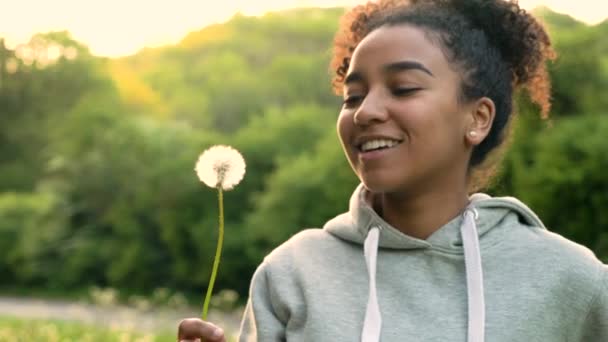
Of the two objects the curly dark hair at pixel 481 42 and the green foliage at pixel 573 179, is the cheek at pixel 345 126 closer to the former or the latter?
the curly dark hair at pixel 481 42

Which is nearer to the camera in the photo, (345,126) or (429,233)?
(345,126)

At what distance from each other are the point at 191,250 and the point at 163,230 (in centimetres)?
80

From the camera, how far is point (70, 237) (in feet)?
68.1

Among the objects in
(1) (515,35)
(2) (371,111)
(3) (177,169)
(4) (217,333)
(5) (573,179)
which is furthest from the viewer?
(3) (177,169)

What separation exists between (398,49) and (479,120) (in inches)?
9.4

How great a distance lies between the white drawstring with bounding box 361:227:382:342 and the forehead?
35cm

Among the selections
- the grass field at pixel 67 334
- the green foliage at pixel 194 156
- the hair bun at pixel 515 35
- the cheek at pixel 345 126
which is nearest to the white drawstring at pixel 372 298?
the cheek at pixel 345 126

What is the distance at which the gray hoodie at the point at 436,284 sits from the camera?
81.2 inches

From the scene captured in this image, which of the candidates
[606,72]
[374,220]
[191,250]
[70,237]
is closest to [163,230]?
[191,250]

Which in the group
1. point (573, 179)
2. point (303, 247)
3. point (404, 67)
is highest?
point (404, 67)

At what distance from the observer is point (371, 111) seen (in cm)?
202

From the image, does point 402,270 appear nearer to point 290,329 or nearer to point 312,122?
point 290,329

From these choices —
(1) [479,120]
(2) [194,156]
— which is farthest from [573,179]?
(1) [479,120]

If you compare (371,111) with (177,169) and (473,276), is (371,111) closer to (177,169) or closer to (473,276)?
(473,276)
